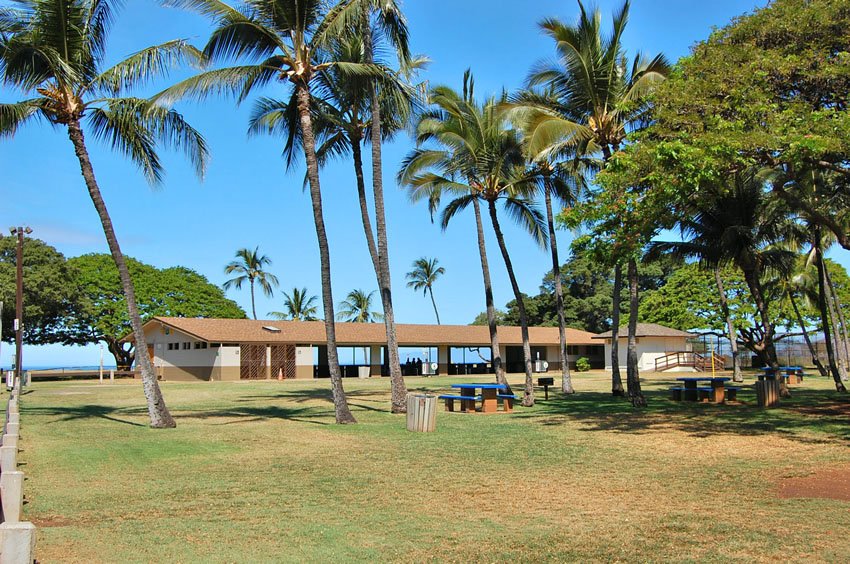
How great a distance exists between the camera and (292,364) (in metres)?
43.1

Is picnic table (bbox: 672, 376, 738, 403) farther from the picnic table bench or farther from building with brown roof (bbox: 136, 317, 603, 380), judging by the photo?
building with brown roof (bbox: 136, 317, 603, 380)

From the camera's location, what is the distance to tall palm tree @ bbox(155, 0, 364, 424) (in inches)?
578

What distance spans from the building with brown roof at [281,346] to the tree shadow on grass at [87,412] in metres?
17.6

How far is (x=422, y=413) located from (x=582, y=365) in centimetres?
3843

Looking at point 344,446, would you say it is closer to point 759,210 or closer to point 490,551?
point 490,551

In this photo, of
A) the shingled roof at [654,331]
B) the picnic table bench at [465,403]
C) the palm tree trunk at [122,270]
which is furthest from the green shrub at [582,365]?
the palm tree trunk at [122,270]

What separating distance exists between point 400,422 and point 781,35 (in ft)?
35.3

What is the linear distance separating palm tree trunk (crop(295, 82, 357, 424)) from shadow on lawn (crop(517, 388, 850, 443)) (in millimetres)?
4580

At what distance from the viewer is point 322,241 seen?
1592 centimetres

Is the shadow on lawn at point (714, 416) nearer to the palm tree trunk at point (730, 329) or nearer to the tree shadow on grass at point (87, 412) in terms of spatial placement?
the palm tree trunk at point (730, 329)

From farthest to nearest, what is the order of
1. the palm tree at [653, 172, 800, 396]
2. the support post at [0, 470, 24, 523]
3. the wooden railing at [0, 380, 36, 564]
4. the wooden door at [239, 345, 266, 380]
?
1. the wooden door at [239, 345, 266, 380]
2. the palm tree at [653, 172, 800, 396]
3. the support post at [0, 470, 24, 523]
4. the wooden railing at [0, 380, 36, 564]

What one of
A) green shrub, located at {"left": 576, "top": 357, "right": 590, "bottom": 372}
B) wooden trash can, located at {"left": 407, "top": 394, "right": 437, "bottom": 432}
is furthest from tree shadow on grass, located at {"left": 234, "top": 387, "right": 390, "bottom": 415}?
green shrub, located at {"left": 576, "top": 357, "right": 590, "bottom": 372}

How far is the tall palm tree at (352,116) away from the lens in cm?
1606

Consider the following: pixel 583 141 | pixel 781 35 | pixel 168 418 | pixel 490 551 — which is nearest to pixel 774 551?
pixel 490 551
